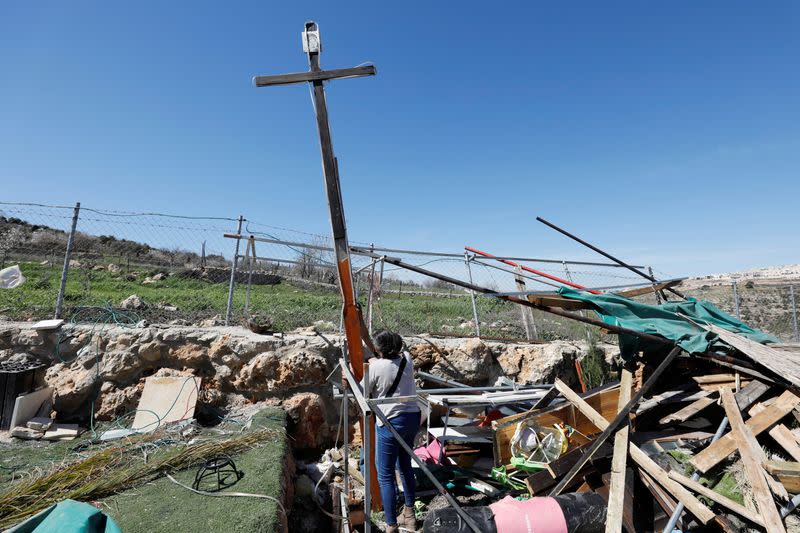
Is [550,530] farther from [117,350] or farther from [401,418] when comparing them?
[117,350]

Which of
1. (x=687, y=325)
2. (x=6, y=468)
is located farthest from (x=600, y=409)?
(x=6, y=468)

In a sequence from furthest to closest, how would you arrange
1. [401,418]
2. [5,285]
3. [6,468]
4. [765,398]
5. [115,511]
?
1. [5,285]
2. [765,398]
3. [6,468]
4. [401,418]
5. [115,511]

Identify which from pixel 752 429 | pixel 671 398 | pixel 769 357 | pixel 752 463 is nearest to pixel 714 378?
pixel 671 398

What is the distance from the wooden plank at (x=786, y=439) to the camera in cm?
416

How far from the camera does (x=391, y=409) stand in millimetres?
3951

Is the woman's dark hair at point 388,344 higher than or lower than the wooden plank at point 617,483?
higher

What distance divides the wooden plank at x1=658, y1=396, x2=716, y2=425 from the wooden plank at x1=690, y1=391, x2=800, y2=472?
52 centimetres

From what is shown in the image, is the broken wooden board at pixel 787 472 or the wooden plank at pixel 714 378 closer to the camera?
the broken wooden board at pixel 787 472

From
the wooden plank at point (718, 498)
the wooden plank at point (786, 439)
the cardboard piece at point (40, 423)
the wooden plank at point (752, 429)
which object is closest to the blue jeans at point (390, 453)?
the wooden plank at point (718, 498)

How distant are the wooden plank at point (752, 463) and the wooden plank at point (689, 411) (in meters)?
0.26

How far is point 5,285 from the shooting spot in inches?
267

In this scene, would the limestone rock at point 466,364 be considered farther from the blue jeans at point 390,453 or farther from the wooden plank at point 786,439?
the wooden plank at point 786,439

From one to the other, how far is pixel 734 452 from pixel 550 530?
2342 mm

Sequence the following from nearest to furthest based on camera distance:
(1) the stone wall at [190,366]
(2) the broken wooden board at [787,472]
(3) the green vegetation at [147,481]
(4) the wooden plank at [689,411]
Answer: (3) the green vegetation at [147,481] → (2) the broken wooden board at [787,472] → (4) the wooden plank at [689,411] → (1) the stone wall at [190,366]
